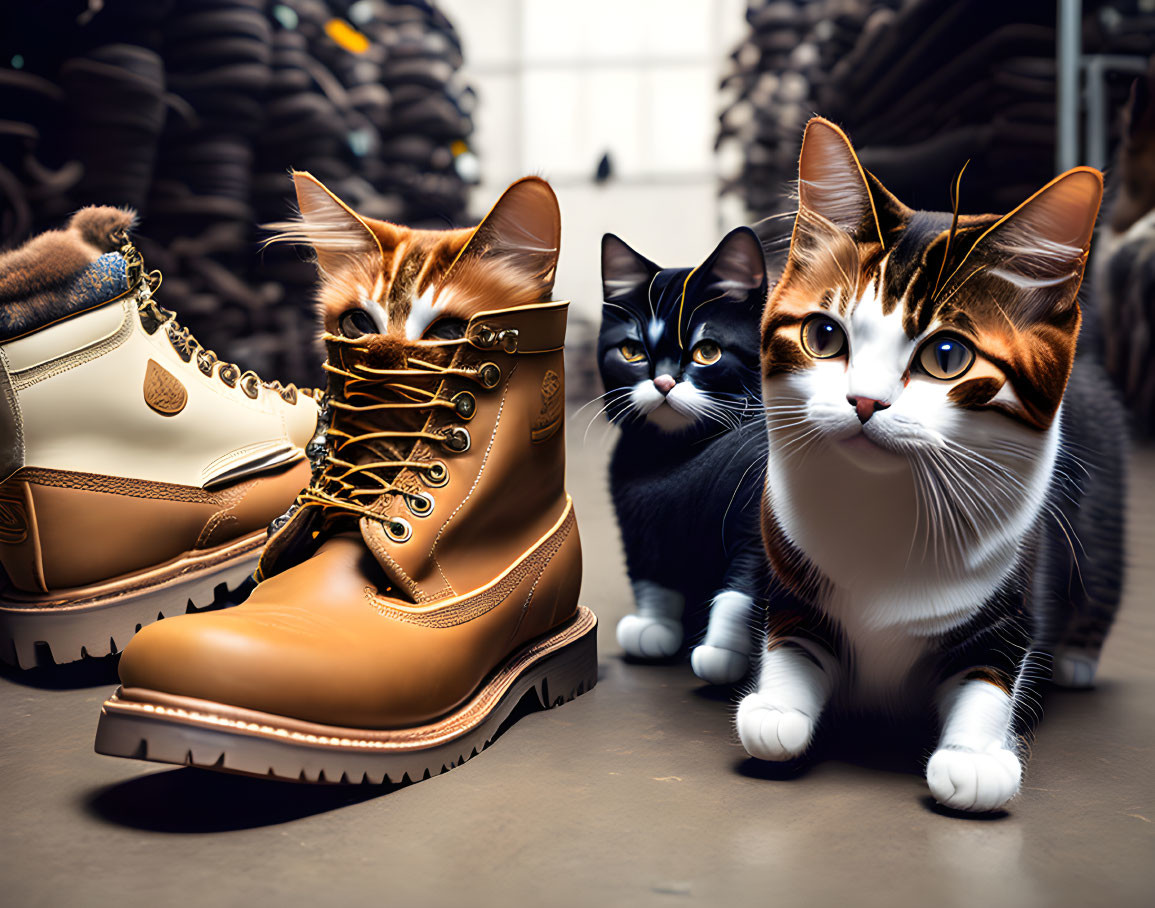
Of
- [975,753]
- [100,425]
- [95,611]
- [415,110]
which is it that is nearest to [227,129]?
[415,110]

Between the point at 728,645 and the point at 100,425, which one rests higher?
the point at 100,425

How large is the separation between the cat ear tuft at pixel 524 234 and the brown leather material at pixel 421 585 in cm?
3

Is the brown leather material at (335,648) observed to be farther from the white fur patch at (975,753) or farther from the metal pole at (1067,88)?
the metal pole at (1067,88)

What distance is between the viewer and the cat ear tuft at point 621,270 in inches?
33.4

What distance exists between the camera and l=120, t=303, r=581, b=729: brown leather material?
0.51m

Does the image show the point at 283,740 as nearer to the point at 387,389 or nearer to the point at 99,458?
the point at 387,389

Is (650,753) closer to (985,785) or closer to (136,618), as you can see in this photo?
(985,785)

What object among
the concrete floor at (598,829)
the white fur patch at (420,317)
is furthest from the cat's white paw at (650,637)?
the white fur patch at (420,317)

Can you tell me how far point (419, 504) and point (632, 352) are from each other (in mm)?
308

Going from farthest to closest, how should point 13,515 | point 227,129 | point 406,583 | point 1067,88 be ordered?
point 227,129, point 1067,88, point 13,515, point 406,583

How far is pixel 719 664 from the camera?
736 millimetres

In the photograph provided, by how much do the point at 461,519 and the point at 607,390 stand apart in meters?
0.28

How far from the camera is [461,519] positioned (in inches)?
25.5

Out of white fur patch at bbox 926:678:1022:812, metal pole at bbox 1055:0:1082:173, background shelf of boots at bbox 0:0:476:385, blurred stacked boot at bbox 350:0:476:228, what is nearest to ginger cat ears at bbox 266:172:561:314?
white fur patch at bbox 926:678:1022:812
